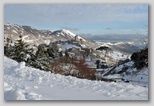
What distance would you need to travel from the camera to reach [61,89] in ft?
17.0

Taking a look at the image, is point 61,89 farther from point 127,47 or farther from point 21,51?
point 21,51

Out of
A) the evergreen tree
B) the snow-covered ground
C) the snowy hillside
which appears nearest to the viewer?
the snow-covered ground

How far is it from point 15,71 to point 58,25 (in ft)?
3.23

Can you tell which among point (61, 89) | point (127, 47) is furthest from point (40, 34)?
point (127, 47)

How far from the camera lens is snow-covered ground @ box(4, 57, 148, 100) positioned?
16.3ft

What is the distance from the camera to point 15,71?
18.8 ft

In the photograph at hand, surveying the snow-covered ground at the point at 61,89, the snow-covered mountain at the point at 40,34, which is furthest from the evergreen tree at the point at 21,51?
the snow-covered ground at the point at 61,89

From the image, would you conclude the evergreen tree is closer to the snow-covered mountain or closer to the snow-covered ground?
the snow-covered mountain

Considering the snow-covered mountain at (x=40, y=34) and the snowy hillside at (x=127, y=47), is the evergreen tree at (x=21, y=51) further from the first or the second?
the snowy hillside at (x=127, y=47)

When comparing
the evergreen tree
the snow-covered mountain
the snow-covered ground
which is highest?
the snow-covered mountain

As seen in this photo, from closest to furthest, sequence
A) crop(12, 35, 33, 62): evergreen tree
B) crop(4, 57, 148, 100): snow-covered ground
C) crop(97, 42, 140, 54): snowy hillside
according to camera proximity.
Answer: crop(4, 57, 148, 100): snow-covered ground < crop(97, 42, 140, 54): snowy hillside < crop(12, 35, 33, 62): evergreen tree

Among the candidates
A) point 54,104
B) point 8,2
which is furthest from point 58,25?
point 54,104

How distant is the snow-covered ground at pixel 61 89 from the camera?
196 inches

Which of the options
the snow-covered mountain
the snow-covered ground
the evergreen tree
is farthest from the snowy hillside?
the evergreen tree
